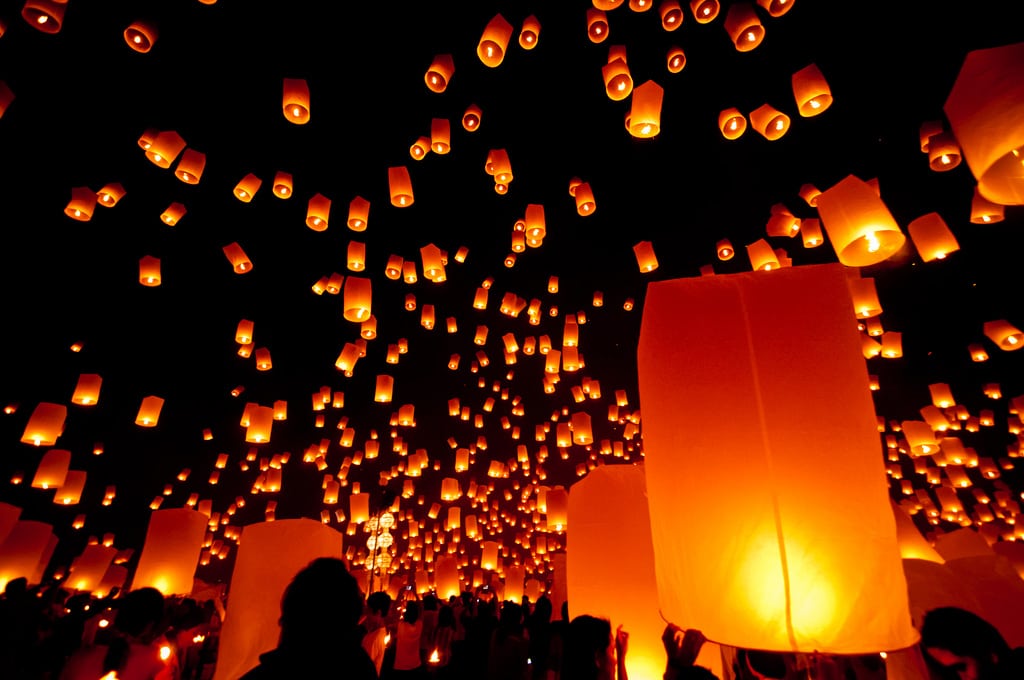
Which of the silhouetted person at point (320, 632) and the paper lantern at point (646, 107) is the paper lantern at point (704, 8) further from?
the silhouetted person at point (320, 632)

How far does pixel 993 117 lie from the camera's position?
178cm

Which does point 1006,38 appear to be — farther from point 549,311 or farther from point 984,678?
point 549,311

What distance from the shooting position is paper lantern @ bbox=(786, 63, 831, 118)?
11.5 ft

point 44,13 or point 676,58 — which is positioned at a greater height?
point 676,58

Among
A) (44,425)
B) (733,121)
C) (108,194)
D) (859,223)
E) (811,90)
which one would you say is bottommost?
(44,425)

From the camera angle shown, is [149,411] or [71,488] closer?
[149,411]

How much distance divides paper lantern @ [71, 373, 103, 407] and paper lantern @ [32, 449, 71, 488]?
5.20ft

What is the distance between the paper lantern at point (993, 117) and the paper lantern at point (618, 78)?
A: 2271 millimetres

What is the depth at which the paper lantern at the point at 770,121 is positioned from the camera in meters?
3.71

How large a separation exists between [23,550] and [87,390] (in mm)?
2655

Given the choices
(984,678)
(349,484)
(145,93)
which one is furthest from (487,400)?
(984,678)

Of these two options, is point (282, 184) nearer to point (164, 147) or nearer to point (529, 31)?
point (164, 147)

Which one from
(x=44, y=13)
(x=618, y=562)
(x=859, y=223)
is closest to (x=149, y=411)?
(x=44, y=13)

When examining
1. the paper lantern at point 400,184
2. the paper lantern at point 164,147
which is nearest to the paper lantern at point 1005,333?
the paper lantern at point 400,184
